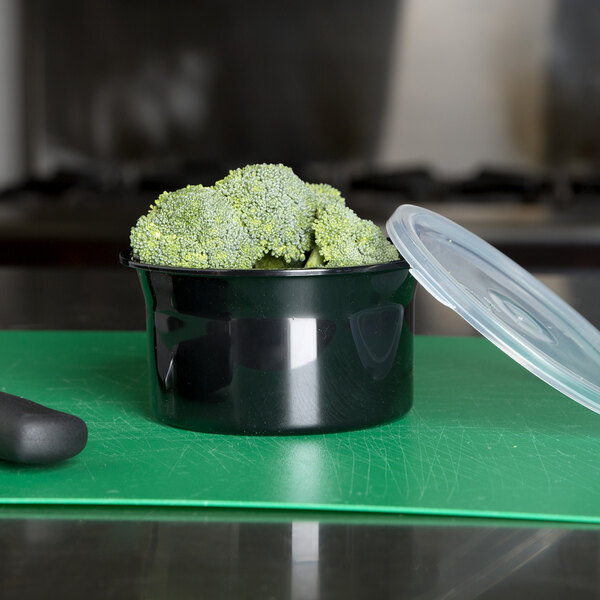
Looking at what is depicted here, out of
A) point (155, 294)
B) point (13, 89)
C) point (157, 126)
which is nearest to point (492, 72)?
point (157, 126)

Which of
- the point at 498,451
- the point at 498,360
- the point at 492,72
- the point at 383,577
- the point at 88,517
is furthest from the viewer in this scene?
the point at 492,72

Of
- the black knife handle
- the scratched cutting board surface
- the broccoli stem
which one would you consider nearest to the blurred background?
the scratched cutting board surface

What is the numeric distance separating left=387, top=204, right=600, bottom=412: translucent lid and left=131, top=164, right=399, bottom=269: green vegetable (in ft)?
0.14

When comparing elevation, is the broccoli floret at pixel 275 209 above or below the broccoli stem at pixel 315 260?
above

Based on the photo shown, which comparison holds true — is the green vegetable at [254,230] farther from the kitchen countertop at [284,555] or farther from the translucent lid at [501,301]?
the kitchen countertop at [284,555]

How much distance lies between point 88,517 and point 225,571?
136 mm

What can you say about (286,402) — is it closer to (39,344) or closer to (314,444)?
(314,444)

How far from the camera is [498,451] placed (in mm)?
743

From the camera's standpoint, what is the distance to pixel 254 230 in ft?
2.57

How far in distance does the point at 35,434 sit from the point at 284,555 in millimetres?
221

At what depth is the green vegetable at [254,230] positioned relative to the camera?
77cm

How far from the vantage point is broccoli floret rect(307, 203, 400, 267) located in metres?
0.77

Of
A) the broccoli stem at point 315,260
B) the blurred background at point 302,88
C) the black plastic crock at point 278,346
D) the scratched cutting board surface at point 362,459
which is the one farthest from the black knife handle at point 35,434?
the blurred background at point 302,88

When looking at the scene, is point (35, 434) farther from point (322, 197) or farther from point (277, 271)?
point (322, 197)
